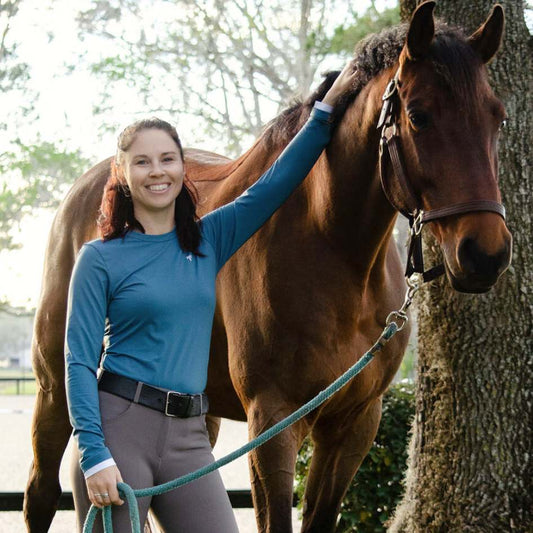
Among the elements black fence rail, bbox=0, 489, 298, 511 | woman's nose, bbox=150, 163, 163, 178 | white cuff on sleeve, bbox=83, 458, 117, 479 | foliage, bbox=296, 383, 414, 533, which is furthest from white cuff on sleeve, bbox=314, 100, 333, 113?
black fence rail, bbox=0, 489, 298, 511

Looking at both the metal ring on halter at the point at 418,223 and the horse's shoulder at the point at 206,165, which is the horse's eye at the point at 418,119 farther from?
the horse's shoulder at the point at 206,165

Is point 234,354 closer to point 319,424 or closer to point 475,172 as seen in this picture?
point 319,424

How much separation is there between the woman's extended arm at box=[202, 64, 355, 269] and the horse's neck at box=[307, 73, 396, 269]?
0.08 metres

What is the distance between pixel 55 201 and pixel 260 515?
20.3 meters

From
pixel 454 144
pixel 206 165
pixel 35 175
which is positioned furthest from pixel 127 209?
pixel 35 175

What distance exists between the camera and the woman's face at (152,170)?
2.29 meters

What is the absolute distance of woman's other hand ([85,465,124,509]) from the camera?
78.9 inches

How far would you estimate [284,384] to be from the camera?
8.96 feet

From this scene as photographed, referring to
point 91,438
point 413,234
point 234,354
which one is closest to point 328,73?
point 413,234

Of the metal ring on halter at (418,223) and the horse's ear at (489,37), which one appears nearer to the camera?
the metal ring on halter at (418,223)

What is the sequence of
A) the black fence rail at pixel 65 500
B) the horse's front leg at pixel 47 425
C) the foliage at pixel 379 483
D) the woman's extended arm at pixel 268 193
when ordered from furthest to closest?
the black fence rail at pixel 65 500, the foliage at pixel 379 483, the horse's front leg at pixel 47 425, the woman's extended arm at pixel 268 193

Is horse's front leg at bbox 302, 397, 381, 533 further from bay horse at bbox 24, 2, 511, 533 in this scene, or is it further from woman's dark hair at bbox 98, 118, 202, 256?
woman's dark hair at bbox 98, 118, 202, 256

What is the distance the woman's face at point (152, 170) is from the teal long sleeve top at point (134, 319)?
0.37ft

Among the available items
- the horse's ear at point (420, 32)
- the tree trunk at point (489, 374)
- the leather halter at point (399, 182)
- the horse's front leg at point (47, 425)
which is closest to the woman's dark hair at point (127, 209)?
the leather halter at point (399, 182)
